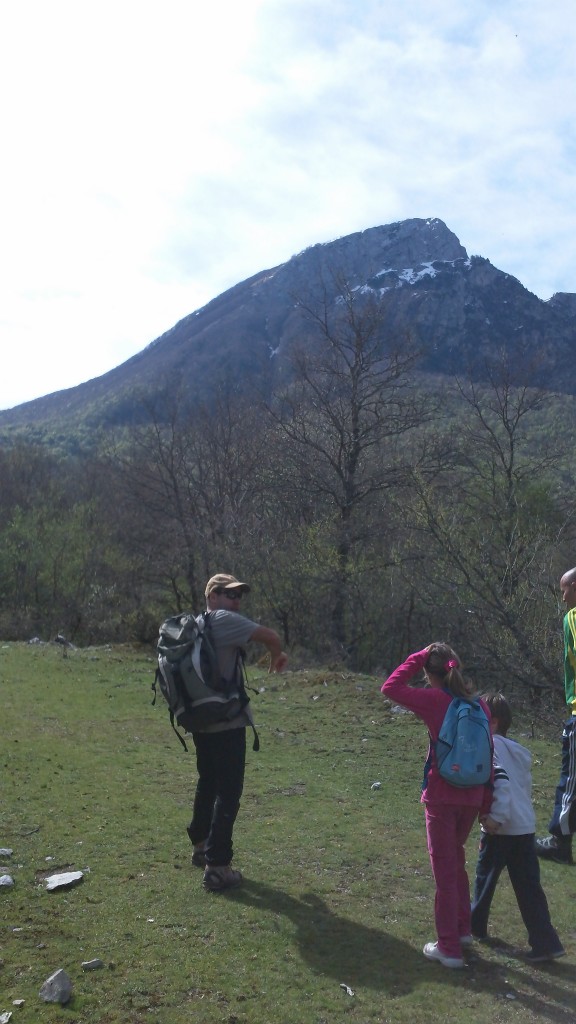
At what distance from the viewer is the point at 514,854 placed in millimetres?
4406

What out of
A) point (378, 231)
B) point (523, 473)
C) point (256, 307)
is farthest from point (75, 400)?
point (523, 473)

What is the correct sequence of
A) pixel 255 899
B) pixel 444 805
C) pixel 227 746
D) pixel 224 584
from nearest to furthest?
pixel 444 805
pixel 255 899
pixel 227 746
pixel 224 584

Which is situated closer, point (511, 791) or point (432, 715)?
point (432, 715)

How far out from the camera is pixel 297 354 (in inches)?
866

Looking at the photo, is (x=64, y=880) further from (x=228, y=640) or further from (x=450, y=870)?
(x=450, y=870)

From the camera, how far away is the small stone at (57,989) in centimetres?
350

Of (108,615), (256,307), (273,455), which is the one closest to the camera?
(273,455)

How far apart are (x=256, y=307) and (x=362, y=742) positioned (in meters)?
136

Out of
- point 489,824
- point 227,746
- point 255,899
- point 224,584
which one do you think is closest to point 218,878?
point 255,899

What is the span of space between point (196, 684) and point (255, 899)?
4.29 feet

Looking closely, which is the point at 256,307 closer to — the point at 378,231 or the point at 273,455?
the point at 378,231

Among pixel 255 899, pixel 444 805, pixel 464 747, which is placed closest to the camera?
pixel 464 747

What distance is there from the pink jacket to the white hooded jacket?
3.1 inches

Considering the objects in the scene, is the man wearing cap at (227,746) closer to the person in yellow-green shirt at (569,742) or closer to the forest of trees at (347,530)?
the person in yellow-green shirt at (569,742)
